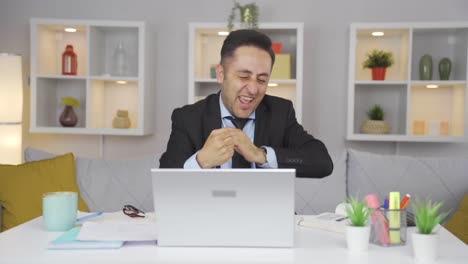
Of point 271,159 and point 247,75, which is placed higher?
point 247,75

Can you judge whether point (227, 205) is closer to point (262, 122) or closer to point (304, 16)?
point (262, 122)

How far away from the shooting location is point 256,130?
202 cm

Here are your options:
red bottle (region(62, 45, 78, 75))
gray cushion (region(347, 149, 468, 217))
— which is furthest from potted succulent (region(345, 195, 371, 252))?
red bottle (region(62, 45, 78, 75))

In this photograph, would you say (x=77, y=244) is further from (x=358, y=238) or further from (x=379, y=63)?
(x=379, y=63)

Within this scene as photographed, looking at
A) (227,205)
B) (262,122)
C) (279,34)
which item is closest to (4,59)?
(279,34)

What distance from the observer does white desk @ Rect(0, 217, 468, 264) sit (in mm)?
1145

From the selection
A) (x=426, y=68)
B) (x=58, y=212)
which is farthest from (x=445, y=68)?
(x=58, y=212)

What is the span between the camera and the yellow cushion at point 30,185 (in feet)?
9.33

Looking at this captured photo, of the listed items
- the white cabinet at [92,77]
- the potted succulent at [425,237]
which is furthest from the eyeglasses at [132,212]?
the white cabinet at [92,77]

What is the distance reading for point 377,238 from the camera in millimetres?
1309

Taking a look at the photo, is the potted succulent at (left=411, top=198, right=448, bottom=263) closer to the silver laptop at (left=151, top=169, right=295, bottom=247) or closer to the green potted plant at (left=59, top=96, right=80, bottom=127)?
the silver laptop at (left=151, top=169, right=295, bottom=247)

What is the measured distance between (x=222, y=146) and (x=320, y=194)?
58.1 inches

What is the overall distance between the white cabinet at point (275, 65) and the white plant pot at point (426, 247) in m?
2.37

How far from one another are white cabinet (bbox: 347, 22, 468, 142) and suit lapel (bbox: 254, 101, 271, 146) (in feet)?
5.18
